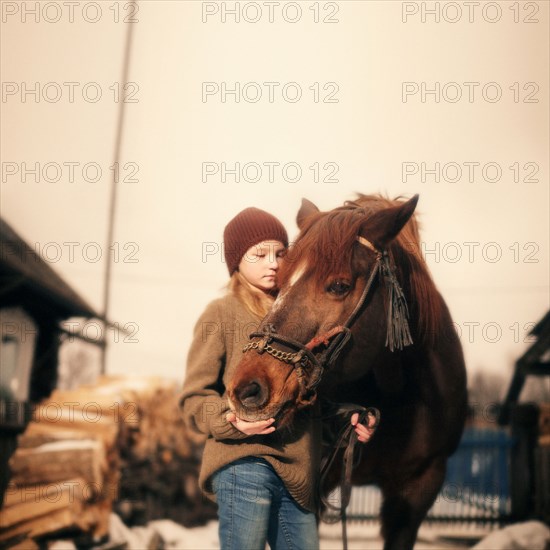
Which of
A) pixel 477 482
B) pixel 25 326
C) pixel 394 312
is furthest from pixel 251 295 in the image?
pixel 25 326

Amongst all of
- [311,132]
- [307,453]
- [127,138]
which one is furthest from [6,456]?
[307,453]

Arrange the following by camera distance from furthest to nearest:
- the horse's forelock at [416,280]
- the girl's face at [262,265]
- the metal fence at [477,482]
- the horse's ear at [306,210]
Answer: the metal fence at [477,482] < the horse's ear at [306,210] < the horse's forelock at [416,280] < the girl's face at [262,265]

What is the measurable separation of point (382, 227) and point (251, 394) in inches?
37.5

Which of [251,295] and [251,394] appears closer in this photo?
[251,394]

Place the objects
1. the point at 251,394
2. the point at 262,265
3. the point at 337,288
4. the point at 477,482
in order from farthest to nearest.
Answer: the point at 477,482
the point at 262,265
the point at 337,288
the point at 251,394

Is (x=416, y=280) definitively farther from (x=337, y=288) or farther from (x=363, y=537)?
(x=363, y=537)

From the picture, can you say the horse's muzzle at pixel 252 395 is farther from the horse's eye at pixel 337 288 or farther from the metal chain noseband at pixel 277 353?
the horse's eye at pixel 337 288

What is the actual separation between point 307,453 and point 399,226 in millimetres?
966

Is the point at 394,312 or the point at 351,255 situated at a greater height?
the point at 351,255

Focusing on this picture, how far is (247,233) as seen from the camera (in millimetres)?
2506

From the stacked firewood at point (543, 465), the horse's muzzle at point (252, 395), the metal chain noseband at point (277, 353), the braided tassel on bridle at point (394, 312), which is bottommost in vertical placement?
the stacked firewood at point (543, 465)

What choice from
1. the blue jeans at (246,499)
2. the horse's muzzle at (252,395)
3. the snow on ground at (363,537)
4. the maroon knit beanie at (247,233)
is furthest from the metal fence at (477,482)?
the horse's muzzle at (252,395)

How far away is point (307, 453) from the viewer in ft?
7.67

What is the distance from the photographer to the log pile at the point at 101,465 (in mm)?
4473
